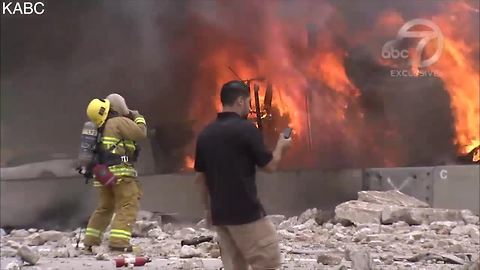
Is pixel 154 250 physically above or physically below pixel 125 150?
below

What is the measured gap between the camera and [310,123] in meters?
10.7

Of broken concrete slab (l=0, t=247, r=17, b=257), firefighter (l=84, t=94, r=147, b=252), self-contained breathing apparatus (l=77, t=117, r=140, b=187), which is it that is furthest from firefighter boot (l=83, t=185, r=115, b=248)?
broken concrete slab (l=0, t=247, r=17, b=257)

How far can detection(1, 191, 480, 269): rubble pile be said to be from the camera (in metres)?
7.49

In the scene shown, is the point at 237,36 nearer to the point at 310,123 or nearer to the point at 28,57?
the point at 310,123

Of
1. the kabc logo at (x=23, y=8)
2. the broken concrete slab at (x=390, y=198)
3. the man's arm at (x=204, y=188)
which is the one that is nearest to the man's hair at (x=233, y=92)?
the man's arm at (x=204, y=188)

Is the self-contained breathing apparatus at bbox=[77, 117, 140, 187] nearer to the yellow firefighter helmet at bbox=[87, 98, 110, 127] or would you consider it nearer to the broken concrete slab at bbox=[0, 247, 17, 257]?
the yellow firefighter helmet at bbox=[87, 98, 110, 127]

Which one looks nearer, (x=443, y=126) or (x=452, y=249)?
(x=452, y=249)

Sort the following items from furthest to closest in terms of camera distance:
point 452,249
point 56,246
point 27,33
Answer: point 27,33 < point 56,246 < point 452,249

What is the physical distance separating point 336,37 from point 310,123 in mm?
1185

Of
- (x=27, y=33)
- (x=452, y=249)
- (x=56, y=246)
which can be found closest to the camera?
(x=452, y=249)

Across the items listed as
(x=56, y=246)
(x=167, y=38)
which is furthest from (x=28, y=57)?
(x=56, y=246)

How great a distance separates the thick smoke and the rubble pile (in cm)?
79

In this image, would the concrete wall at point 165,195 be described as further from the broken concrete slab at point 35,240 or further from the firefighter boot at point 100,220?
the firefighter boot at point 100,220

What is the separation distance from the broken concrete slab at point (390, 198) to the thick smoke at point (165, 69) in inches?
16.5
